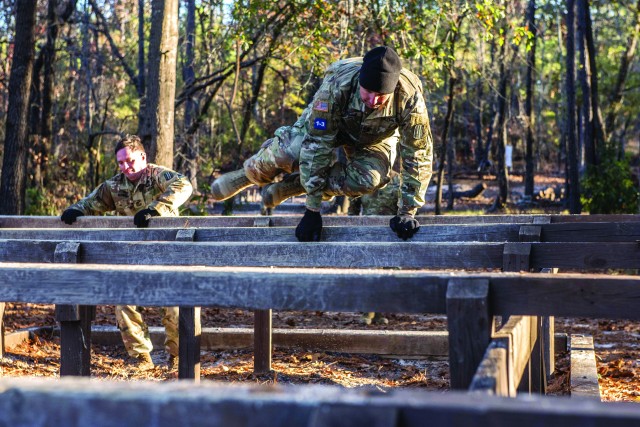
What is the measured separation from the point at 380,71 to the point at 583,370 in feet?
9.24

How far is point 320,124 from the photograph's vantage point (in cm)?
619

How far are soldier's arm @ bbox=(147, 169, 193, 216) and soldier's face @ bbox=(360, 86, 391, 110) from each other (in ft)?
8.02

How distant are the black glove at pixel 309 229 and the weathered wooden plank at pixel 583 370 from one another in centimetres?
201

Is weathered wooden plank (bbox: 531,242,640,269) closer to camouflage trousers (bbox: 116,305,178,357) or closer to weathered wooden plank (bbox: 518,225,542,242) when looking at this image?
weathered wooden plank (bbox: 518,225,542,242)

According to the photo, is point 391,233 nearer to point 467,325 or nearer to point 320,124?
point 320,124

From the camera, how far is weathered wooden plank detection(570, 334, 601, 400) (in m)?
5.91

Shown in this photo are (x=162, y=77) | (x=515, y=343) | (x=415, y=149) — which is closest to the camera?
(x=515, y=343)

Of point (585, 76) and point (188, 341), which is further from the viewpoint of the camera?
point (585, 76)

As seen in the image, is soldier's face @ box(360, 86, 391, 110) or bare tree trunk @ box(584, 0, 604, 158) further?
bare tree trunk @ box(584, 0, 604, 158)

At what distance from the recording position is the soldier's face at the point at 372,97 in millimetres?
5922

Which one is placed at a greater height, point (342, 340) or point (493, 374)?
point (493, 374)

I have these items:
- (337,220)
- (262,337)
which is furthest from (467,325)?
(262,337)

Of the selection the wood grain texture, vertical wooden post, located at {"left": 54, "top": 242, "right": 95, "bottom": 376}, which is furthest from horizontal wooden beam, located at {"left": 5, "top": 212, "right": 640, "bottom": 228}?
vertical wooden post, located at {"left": 54, "top": 242, "right": 95, "bottom": 376}

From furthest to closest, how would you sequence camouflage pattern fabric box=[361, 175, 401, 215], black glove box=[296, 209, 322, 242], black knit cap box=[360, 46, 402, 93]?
camouflage pattern fabric box=[361, 175, 401, 215], black knit cap box=[360, 46, 402, 93], black glove box=[296, 209, 322, 242]
